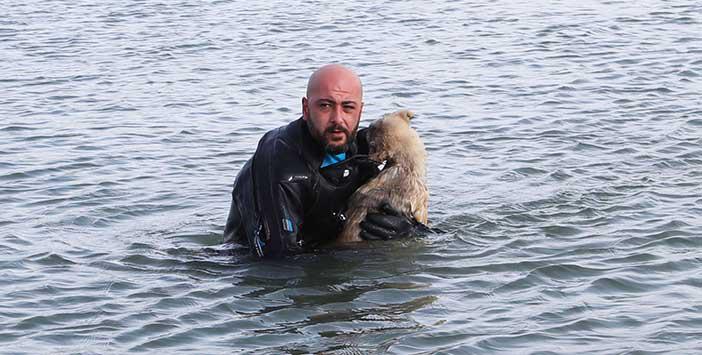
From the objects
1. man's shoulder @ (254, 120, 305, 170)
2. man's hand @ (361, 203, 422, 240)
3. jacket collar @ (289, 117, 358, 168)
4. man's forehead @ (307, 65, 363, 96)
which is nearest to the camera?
man's forehead @ (307, 65, 363, 96)

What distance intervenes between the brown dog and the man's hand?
34 millimetres

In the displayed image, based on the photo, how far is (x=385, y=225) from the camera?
26.6ft

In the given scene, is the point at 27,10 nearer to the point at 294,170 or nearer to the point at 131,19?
the point at 131,19

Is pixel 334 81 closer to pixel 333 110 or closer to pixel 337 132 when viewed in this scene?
pixel 333 110

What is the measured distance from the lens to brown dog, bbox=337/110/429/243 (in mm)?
8102

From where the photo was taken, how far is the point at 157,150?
40.6 ft

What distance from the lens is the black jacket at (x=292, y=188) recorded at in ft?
25.6

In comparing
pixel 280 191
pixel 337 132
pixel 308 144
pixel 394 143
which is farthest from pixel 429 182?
pixel 280 191

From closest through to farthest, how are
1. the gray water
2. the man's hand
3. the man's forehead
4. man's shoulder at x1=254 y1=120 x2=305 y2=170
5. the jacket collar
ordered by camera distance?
the gray water, the man's forehead, man's shoulder at x1=254 y1=120 x2=305 y2=170, the jacket collar, the man's hand

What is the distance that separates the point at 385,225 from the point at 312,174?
0.63 metres

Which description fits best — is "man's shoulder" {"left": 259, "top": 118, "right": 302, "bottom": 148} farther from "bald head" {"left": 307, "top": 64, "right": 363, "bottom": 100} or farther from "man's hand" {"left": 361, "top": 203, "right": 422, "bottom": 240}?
"man's hand" {"left": 361, "top": 203, "right": 422, "bottom": 240}

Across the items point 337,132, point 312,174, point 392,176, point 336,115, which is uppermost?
point 336,115

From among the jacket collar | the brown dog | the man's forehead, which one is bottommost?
the brown dog

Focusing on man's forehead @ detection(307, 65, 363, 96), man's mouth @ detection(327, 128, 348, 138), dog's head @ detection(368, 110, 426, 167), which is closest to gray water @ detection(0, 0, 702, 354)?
dog's head @ detection(368, 110, 426, 167)
